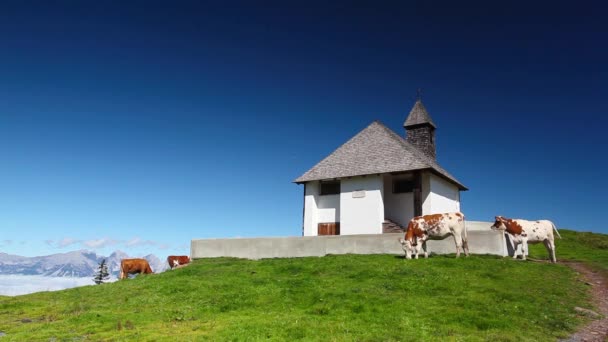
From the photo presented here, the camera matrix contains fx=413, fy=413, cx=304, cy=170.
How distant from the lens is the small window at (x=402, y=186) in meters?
35.9

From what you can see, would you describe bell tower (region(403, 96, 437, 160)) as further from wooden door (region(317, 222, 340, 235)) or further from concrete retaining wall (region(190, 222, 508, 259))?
concrete retaining wall (region(190, 222, 508, 259))

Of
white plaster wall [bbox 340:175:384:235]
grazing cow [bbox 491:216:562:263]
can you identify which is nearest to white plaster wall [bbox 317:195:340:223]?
white plaster wall [bbox 340:175:384:235]

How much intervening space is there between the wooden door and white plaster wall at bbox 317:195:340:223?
0.36m

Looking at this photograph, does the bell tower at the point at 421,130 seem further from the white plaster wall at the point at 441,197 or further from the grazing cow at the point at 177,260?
the grazing cow at the point at 177,260

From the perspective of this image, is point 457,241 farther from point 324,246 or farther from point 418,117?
point 418,117

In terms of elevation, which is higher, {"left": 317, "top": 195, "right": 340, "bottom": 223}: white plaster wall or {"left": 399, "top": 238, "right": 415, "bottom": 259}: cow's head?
{"left": 317, "top": 195, "right": 340, "bottom": 223}: white plaster wall

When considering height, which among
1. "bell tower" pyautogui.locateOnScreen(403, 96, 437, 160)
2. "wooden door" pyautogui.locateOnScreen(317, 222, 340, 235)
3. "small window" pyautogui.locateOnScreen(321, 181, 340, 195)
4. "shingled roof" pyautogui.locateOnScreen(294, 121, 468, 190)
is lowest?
"wooden door" pyautogui.locateOnScreen(317, 222, 340, 235)

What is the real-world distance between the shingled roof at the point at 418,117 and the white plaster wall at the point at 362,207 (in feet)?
40.5

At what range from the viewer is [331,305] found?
13.3m

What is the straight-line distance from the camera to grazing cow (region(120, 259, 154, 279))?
30.4 metres

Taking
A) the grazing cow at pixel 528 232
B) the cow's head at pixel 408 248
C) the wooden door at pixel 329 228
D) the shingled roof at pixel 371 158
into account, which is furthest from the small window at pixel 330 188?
the grazing cow at pixel 528 232

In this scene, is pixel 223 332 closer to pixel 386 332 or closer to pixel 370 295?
pixel 386 332

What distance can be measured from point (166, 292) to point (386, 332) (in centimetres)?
1133

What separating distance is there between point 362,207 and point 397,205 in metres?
3.17
